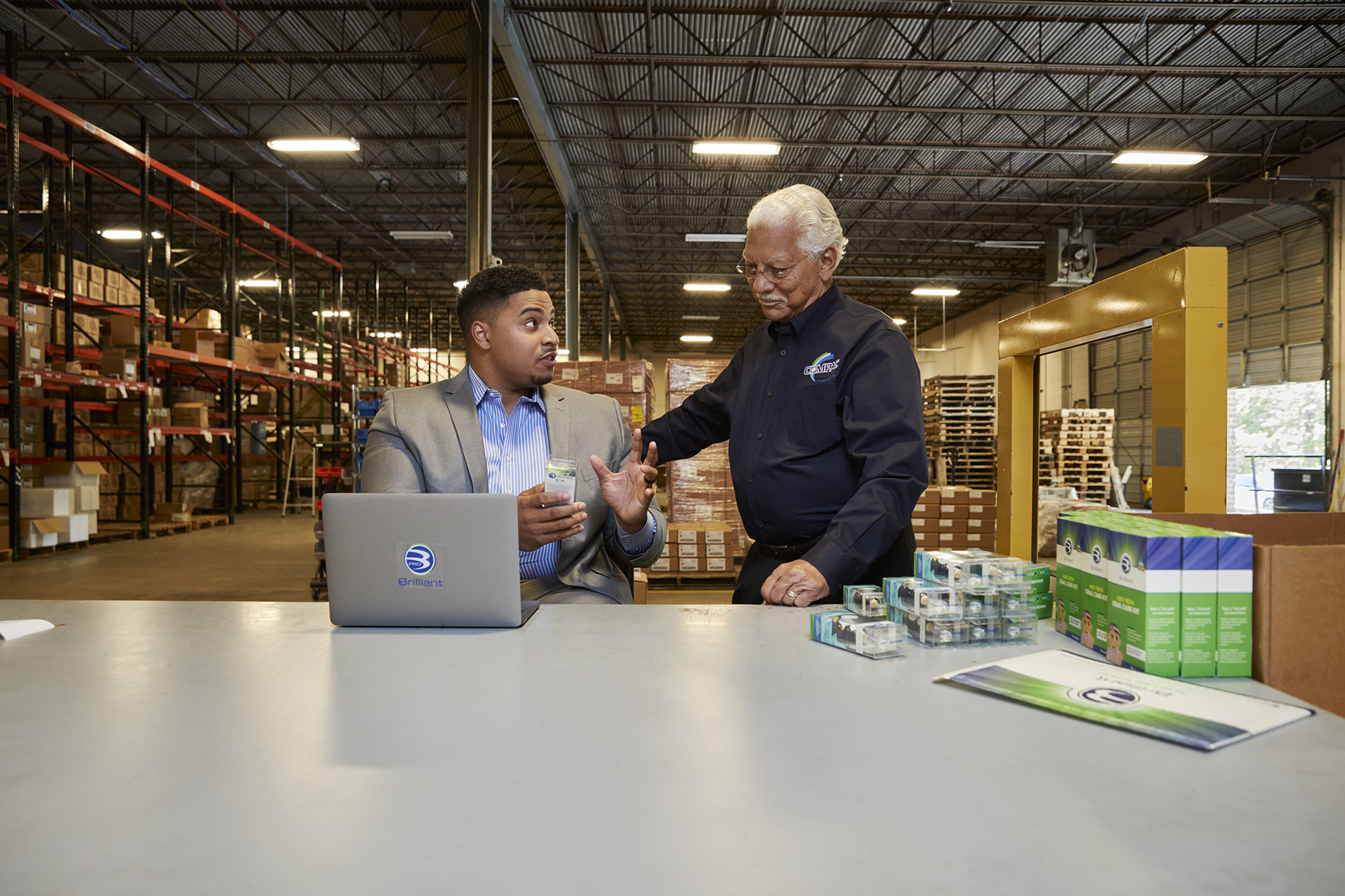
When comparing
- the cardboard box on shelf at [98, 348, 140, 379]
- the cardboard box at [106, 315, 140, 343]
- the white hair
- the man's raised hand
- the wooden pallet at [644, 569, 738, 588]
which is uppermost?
the cardboard box at [106, 315, 140, 343]

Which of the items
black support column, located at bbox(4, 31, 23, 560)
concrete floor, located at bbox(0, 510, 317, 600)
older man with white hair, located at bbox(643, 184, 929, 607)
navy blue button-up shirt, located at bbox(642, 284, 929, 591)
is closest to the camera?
navy blue button-up shirt, located at bbox(642, 284, 929, 591)

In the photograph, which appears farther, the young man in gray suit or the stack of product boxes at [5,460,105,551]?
the stack of product boxes at [5,460,105,551]

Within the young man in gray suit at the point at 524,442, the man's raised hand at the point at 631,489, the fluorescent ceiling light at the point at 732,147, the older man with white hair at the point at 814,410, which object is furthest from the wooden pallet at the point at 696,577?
the fluorescent ceiling light at the point at 732,147

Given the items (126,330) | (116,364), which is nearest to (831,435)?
(116,364)

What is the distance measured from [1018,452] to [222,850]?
4.17 meters

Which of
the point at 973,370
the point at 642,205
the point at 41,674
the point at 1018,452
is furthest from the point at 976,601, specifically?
the point at 973,370

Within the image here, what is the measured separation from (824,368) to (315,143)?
939 cm

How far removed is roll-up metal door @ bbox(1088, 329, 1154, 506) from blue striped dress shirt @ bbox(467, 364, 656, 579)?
15.5 m

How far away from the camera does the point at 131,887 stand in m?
0.69

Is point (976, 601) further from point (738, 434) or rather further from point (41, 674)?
point (41, 674)

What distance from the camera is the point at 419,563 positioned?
1.59m

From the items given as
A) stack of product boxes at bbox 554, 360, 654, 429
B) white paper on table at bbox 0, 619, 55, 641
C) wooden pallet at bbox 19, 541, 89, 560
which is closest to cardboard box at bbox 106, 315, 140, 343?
wooden pallet at bbox 19, 541, 89, 560

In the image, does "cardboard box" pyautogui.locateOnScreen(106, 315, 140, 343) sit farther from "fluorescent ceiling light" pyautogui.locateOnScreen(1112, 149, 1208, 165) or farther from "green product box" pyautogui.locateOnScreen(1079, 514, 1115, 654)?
"fluorescent ceiling light" pyautogui.locateOnScreen(1112, 149, 1208, 165)

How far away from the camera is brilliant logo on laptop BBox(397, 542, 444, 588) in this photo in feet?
5.18
